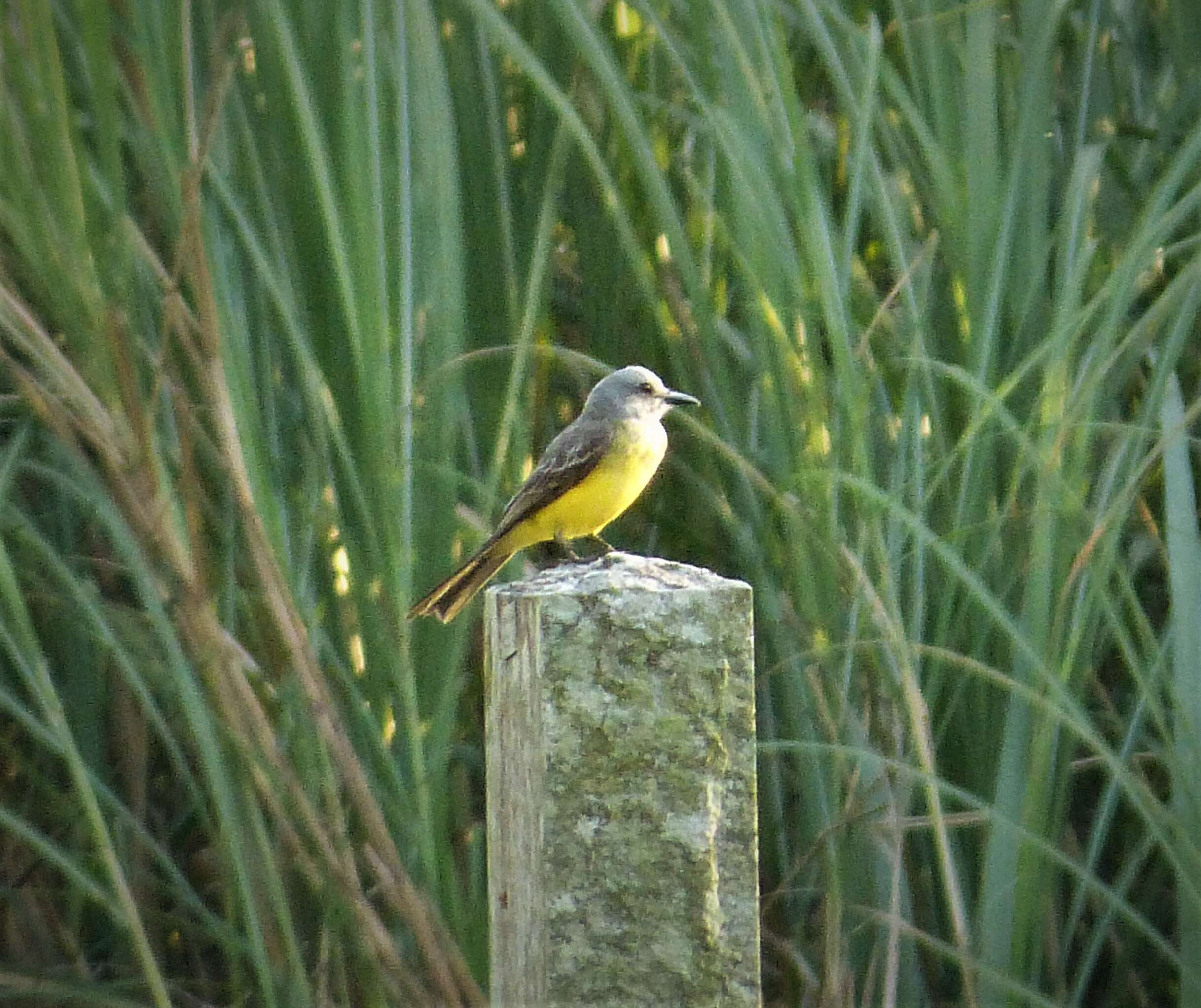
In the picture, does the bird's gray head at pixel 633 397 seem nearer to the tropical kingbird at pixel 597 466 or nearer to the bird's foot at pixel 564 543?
the tropical kingbird at pixel 597 466

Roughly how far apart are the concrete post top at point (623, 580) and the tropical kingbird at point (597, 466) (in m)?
1.00

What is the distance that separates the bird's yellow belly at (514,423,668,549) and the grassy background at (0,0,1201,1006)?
0.09m

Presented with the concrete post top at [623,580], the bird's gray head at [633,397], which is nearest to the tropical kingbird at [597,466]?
the bird's gray head at [633,397]

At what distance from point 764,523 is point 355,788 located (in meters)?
0.67

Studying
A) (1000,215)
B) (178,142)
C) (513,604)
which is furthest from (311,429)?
(513,604)

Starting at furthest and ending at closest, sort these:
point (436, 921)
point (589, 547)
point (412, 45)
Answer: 1. point (589, 547)
2. point (412, 45)
3. point (436, 921)

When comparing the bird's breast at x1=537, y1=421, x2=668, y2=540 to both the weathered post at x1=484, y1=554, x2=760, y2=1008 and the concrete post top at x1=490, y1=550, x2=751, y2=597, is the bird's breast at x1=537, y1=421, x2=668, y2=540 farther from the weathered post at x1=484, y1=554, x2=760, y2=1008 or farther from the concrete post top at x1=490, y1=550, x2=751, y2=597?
the weathered post at x1=484, y1=554, x2=760, y2=1008

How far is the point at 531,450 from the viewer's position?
2762 mm

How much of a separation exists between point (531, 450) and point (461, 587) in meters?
0.54

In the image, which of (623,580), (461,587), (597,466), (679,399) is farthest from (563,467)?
(623,580)

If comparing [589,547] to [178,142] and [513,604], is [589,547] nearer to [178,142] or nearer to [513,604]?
[178,142]

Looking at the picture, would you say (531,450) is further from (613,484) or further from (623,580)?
(623,580)

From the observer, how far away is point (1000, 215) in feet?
7.60

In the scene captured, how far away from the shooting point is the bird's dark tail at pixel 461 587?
212cm
